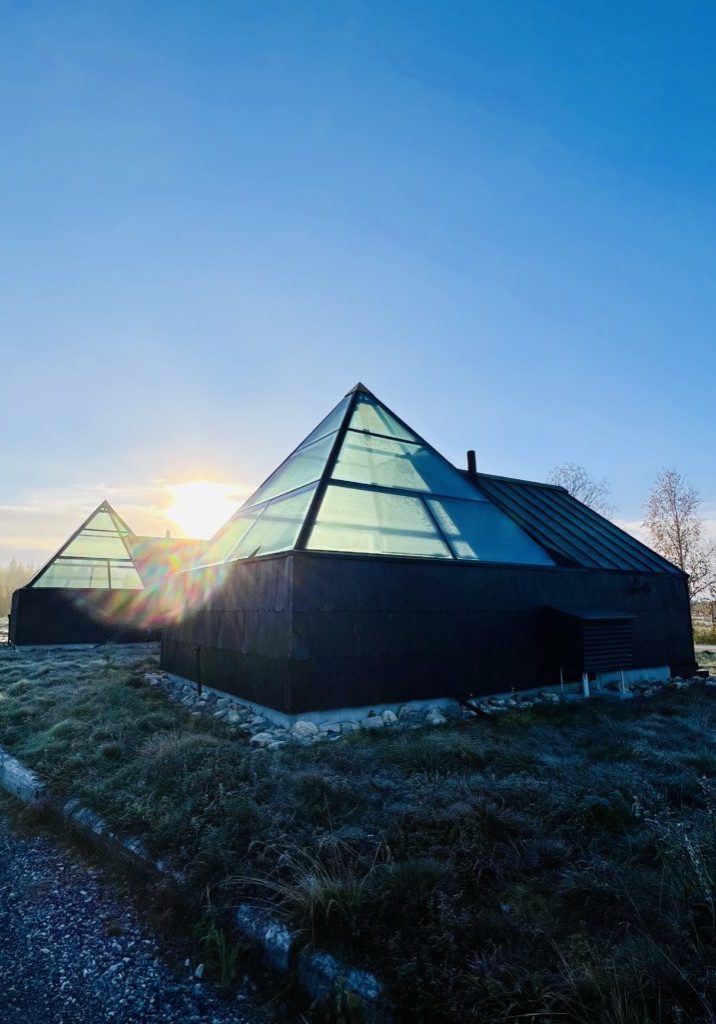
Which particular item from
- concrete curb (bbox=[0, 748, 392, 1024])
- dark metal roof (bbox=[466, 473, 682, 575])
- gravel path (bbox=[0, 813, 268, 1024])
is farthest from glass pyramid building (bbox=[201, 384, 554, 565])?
gravel path (bbox=[0, 813, 268, 1024])

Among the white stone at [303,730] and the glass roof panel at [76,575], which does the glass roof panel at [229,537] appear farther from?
the glass roof panel at [76,575]

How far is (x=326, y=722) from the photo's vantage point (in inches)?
296

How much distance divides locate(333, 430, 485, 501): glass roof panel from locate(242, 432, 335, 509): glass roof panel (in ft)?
1.35

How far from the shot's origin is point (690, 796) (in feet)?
15.2

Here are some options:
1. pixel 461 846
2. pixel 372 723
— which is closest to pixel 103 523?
pixel 372 723

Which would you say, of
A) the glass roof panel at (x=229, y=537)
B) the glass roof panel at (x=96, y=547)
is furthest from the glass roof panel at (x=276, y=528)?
the glass roof panel at (x=96, y=547)

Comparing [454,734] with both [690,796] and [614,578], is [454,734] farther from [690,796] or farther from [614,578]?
[614,578]

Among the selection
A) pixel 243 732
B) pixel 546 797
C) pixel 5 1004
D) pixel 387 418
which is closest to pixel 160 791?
pixel 5 1004

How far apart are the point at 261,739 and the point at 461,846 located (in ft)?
12.6

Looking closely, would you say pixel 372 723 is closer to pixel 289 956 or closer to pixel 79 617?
pixel 289 956

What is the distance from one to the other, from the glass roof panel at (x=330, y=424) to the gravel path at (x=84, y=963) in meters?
8.43

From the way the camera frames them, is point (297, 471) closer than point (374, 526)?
No

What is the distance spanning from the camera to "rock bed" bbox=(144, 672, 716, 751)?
7059 millimetres

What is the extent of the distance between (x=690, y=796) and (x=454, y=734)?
108 inches
